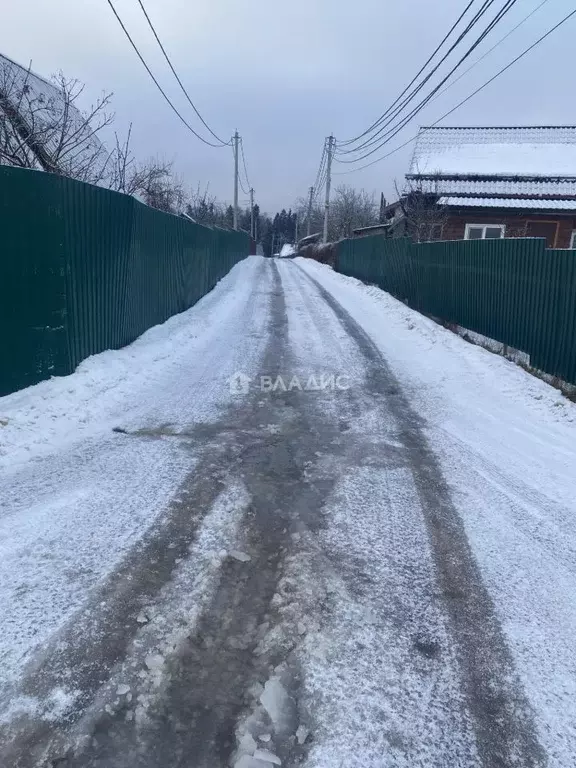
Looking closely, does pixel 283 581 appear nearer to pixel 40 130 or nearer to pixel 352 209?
pixel 40 130

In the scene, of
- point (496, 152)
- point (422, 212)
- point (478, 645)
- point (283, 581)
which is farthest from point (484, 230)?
point (478, 645)

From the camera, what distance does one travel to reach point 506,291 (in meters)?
9.49

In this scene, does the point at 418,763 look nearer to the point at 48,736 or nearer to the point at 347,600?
the point at 347,600

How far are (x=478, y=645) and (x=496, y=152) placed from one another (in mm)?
28316

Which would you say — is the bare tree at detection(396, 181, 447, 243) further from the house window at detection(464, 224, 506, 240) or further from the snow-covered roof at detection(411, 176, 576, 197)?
the house window at detection(464, 224, 506, 240)

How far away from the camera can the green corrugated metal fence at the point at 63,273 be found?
5.75 metres

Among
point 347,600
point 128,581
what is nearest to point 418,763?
point 347,600

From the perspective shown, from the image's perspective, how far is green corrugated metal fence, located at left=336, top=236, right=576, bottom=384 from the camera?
7.57m

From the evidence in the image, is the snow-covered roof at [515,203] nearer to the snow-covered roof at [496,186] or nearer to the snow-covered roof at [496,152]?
the snow-covered roof at [496,186]

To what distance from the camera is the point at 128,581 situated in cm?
315

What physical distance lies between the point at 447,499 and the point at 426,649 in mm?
1772

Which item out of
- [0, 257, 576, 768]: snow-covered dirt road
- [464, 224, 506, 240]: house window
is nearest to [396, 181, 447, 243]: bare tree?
[464, 224, 506, 240]: house window

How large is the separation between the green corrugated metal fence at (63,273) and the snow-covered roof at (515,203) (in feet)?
57.0

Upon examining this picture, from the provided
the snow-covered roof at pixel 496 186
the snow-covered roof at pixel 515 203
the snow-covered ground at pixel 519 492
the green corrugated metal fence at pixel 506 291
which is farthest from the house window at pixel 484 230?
the snow-covered ground at pixel 519 492
